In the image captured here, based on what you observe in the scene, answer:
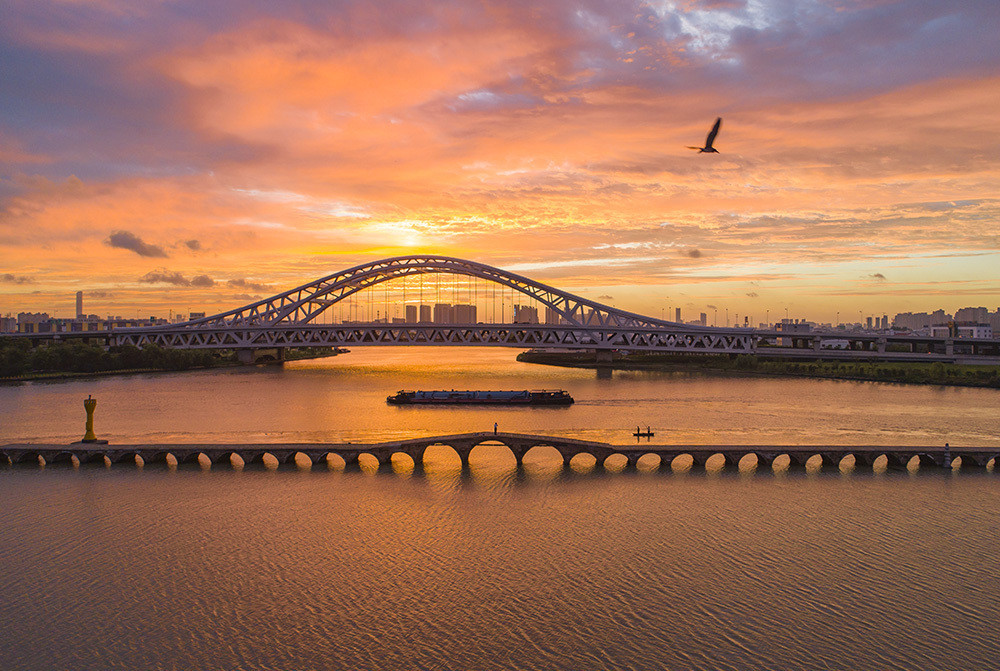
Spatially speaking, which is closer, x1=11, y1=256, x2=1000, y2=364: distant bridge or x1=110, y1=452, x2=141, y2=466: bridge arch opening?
x1=110, y1=452, x2=141, y2=466: bridge arch opening

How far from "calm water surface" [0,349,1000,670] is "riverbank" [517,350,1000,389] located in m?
26.4

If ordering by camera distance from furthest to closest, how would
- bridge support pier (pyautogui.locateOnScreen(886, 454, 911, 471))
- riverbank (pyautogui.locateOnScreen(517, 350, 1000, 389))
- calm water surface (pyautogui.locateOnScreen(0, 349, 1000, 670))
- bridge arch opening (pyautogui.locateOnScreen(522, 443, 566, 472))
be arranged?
riverbank (pyautogui.locateOnScreen(517, 350, 1000, 389)), bridge support pier (pyautogui.locateOnScreen(886, 454, 911, 471)), bridge arch opening (pyautogui.locateOnScreen(522, 443, 566, 472)), calm water surface (pyautogui.locateOnScreen(0, 349, 1000, 670))

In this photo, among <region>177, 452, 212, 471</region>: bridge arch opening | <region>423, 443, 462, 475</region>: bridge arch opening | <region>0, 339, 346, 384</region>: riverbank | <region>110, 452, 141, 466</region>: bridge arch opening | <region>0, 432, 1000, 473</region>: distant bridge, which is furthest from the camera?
<region>0, 339, 346, 384</region>: riverbank

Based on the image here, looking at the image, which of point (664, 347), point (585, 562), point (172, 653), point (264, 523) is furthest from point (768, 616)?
point (664, 347)

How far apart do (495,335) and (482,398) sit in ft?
91.3

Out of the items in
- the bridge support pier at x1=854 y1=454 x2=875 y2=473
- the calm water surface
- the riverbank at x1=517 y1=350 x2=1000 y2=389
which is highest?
the riverbank at x1=517 y1=350 x2=1000 y2=389

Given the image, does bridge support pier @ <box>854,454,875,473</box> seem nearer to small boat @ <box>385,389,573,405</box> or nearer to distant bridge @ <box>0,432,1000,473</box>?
distant bridge @ <box>0,432,1000,473</box>

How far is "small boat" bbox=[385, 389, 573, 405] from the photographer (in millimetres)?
36188

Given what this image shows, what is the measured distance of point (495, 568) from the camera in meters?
12.1

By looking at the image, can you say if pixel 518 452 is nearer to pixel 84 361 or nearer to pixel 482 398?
pixel 482 398

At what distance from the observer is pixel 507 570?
39.6 ft

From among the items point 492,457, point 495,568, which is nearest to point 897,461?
point 492,457

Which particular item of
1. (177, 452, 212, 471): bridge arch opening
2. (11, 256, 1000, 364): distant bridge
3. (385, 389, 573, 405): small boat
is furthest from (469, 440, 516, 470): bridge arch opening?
(11, 256, 1000, 364): distant bridge

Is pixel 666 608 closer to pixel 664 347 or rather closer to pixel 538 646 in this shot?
pixel 538 646
